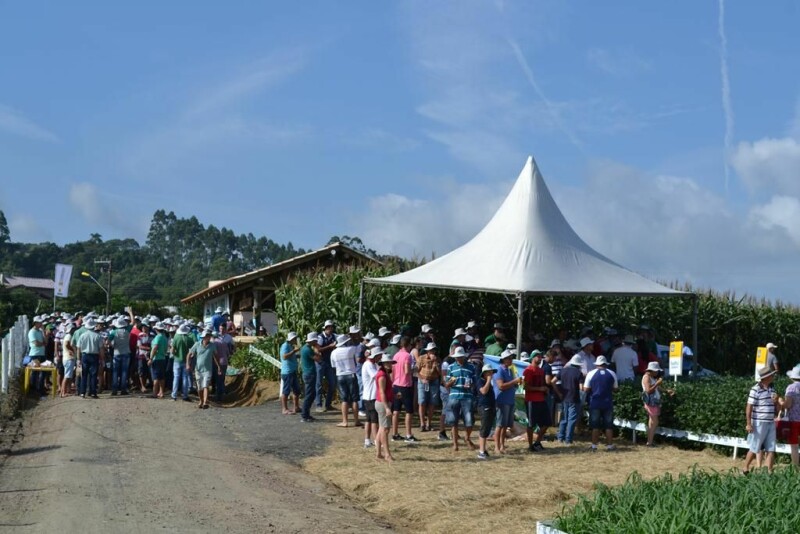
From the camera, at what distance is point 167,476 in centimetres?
1240

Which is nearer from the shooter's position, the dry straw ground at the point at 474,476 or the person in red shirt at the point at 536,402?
the dry straw ground at the point at 474,476

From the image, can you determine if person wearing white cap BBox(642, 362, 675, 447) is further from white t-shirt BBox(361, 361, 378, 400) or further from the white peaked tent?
white t-shirt BBox(361, 361, 378, 400)

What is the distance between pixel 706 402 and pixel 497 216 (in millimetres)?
6874

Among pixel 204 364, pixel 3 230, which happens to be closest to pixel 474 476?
pixel 204 364

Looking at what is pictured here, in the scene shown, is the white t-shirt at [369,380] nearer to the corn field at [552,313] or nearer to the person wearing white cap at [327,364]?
the person wearing white cap at [327,364]

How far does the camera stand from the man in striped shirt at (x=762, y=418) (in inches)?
511

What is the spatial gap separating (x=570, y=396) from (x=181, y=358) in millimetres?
9221

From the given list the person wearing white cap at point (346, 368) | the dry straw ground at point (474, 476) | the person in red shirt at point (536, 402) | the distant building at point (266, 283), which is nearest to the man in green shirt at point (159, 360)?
the person wearing white cap at point (346, 368)

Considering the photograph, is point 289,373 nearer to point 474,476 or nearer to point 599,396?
point 599,396

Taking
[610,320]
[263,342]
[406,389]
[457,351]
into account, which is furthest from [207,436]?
[610,320]

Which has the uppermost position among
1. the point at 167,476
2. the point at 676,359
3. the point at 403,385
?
the point at 676,359

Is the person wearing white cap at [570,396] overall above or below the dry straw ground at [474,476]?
above

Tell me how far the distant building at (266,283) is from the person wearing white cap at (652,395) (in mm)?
15591

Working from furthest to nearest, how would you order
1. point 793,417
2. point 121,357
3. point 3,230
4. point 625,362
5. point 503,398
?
point 3,230 → point 121,357 → point 625,362 → point 503,398 → point 793,417
